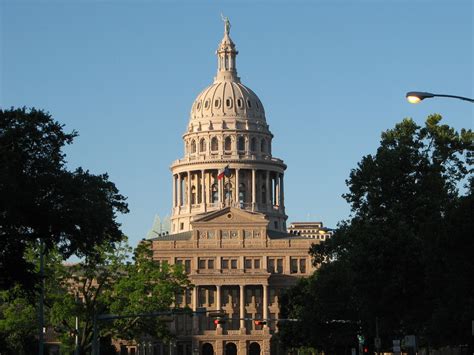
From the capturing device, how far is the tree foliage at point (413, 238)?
7656cm

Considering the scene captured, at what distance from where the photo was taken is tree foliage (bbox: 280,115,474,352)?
251ft

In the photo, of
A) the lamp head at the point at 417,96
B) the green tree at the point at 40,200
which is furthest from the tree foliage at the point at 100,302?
the lamp head at the point at 417,96

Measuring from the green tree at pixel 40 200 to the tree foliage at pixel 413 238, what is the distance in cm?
1858

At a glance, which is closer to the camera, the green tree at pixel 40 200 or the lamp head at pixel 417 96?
the lamp head at pixel 417 96

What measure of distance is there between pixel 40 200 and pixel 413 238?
2614 centimetres

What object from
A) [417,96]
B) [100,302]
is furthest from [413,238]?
[100,302]

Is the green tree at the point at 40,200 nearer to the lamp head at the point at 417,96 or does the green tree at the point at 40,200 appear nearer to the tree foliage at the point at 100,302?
the lamp head at the point at 417,96

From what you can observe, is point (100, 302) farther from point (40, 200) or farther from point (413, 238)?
point (40, 200)

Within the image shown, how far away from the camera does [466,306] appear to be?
76375mm

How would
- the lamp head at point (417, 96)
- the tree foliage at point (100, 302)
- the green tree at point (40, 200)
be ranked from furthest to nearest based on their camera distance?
the tree foliage at point (100, 302) < the green tree at point (40, 200) < the lamp head at point (417, 96)

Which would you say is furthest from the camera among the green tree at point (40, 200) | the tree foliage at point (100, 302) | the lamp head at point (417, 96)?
the tree foliage at point (100, 302)

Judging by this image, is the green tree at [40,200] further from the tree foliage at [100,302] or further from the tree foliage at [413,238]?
the tree foliage at [100,302]

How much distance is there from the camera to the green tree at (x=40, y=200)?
70062 mm

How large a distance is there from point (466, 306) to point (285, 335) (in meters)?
86.1
